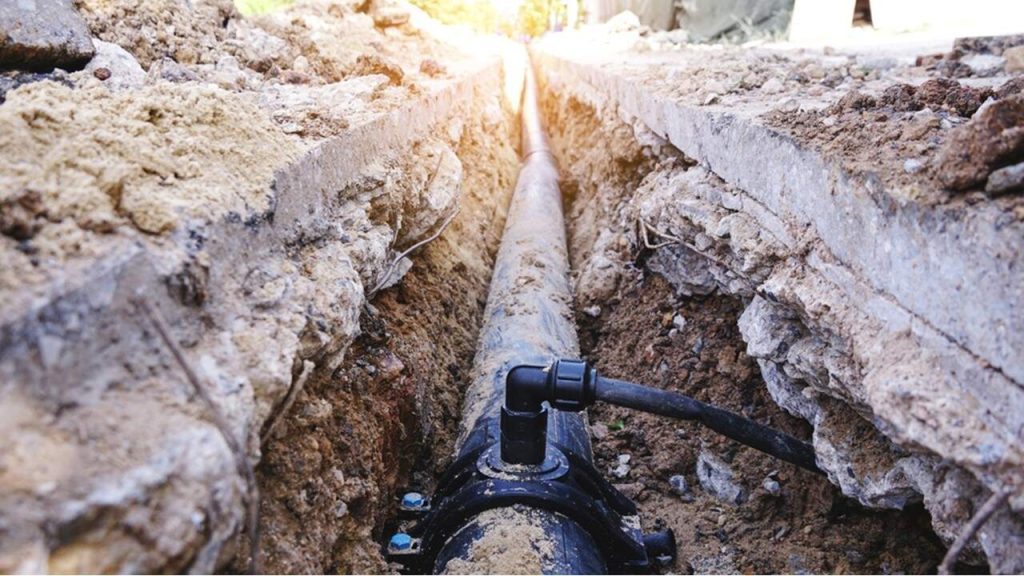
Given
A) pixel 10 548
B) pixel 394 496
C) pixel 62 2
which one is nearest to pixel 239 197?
pixel 10 548

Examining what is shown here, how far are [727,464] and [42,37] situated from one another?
9.51 ft

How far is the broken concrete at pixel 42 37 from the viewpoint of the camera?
2.58 m

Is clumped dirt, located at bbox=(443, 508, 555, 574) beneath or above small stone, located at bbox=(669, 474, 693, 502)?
above

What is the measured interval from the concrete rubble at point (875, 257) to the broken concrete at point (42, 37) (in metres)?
2.37

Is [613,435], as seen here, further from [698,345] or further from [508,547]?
[508,547]

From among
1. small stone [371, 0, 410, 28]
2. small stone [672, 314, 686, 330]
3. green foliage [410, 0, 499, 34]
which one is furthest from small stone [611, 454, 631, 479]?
green foliage [410, 0, 499, 34]

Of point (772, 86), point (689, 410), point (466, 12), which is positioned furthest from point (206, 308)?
point (466, 12)

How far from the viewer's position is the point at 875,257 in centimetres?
179

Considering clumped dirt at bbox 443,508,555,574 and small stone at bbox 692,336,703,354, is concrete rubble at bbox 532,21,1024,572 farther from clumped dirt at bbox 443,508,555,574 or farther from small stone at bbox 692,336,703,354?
clumped dirt at bbox 443,508,555,574

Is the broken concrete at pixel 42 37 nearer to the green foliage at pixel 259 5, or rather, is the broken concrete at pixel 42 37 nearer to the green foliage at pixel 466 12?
the green foliage at pixel 259 5

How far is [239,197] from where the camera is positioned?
5.94ft

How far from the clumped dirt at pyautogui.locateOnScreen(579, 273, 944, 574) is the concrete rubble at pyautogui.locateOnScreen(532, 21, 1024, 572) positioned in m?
0.13

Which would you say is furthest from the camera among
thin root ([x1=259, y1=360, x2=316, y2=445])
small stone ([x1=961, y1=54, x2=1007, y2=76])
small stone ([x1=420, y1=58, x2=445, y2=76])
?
small stone ([x1=420, y1=58, x2=445, y2=76])

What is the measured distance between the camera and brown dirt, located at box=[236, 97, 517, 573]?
1813 mm
